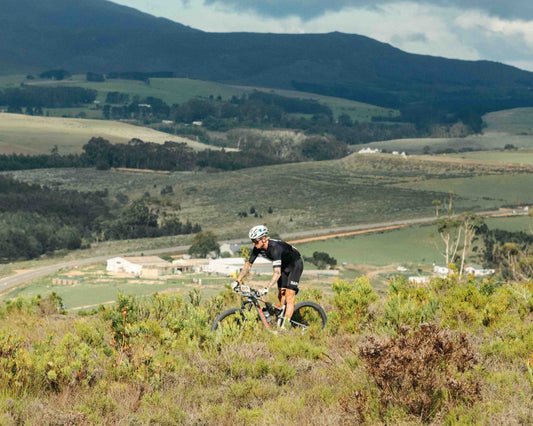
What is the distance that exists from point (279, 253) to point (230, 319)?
4.77 ft

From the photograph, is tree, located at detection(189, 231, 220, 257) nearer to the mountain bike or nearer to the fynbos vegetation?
the mountain bike

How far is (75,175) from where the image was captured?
556 feet

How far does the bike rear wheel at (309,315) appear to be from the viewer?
12852mm

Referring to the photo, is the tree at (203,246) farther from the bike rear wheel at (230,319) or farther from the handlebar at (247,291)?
the bike rear wheel at (230,319)

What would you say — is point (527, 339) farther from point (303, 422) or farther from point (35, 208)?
point (35, 208)

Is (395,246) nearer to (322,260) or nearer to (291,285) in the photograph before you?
(322,260)

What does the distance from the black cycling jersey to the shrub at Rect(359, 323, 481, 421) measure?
351cm

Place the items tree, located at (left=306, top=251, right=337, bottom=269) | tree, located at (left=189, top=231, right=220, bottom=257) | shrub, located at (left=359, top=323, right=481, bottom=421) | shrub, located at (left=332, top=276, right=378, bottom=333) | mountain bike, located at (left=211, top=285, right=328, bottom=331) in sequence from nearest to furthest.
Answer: shrub, located at (left=359, top=323, right=481, bottom=421) → mountain bike, located at (left=211, top=285, right=328, bottom=331) → shrub, located at (left=332, top=276, right=378, bottom=333) → tree, located at (left=306, top=251, right=337, bottom=269) → tree, located at (left=189, top=231, right=220, bottom=257)

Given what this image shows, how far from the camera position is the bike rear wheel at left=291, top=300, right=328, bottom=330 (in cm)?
1285

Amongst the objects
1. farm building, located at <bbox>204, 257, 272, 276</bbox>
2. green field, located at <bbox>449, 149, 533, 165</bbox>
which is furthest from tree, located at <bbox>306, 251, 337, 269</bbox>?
green field, located at <bbox>449, 149, 533, 165</bbox>

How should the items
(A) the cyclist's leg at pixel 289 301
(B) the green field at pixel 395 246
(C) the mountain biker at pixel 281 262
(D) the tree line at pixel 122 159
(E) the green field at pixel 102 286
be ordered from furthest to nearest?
(D) the tree line at pixel 122 159 < (B) the green field at pixel 395 246 < (E) the green field at pixel 102 286 < (A) the cyclist's leg at pixel 289 301 < (C) the mountain biker at pixel 281 262

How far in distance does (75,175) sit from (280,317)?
163 meters

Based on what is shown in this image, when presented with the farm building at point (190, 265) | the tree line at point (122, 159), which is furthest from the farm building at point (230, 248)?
the tree line at point (122, 159)

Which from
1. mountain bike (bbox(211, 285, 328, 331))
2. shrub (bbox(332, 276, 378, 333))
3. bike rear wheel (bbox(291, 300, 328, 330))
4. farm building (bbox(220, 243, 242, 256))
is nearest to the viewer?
mountain bike (bbox(211, 285, 328, 331))
